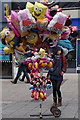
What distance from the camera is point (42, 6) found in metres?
6.93

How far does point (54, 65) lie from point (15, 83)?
6.03 metres

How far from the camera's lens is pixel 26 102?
9.45 m

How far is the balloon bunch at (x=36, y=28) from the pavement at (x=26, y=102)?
1766 mm

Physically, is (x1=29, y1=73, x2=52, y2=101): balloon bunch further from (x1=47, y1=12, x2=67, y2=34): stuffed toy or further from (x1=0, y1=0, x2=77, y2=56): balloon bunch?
(x1=47, y1=12, x2=67, y2=34): stuffed toy

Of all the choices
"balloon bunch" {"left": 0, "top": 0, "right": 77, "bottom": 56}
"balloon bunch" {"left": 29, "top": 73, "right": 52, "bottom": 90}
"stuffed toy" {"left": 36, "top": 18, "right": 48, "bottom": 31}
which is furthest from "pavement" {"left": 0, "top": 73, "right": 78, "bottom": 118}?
"stuffed toy" {"left": 36, "top": 18, "right": 48, "bottom": 31}

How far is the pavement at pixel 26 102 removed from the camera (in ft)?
25.7

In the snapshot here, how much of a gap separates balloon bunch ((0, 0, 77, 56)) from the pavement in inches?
69.5

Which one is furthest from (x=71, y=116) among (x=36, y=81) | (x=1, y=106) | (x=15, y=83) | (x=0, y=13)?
(x=0, y=13)

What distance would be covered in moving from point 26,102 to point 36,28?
3.22m

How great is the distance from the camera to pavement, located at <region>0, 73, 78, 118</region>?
25.7 ft

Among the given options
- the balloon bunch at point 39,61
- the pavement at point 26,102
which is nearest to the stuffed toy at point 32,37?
the balloon bunch at point 39,61

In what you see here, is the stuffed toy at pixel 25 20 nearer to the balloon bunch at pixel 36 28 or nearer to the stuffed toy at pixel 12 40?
the balloon bunch at pixel 36 28

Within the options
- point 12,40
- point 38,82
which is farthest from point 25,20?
point 38,82

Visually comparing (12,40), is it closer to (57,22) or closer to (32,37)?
(32,37)
